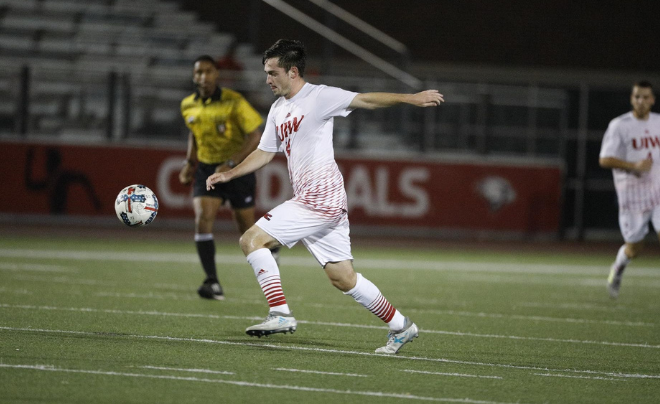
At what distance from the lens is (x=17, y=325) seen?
8367 mm

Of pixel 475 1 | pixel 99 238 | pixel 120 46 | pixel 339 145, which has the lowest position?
pixel 99 238

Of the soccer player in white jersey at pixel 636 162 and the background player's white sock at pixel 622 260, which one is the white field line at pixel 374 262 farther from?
the soccer player in white jersey at pixel 636 162

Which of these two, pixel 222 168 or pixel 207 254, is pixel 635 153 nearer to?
pixel 222 168

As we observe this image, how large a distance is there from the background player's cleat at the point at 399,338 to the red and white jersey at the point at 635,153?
17.4 ft

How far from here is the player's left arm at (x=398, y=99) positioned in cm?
732

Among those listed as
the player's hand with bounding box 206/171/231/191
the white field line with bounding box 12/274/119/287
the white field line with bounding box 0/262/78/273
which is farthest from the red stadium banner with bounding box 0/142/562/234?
the player's hand with bounding box 206/171/231/191

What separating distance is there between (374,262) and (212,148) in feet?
19.6

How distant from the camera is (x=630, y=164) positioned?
11992mm

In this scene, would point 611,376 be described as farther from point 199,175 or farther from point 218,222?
point 218,222

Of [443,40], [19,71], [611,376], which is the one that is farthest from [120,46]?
[611,376]

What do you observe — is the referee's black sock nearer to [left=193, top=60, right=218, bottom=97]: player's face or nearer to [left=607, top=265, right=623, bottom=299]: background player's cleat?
[left=193, top=60, right=218, bottom=97]: player's face

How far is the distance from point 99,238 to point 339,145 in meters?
5.48

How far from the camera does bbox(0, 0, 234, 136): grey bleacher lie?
21.0 meters

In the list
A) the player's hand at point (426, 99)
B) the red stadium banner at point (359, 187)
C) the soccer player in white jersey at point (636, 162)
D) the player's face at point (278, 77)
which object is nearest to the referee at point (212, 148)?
the player's face at point (278, 77)
